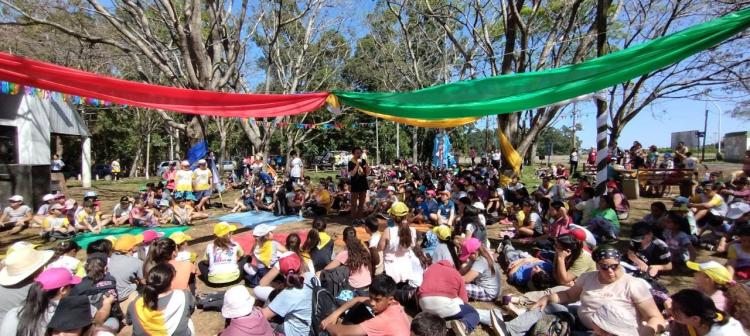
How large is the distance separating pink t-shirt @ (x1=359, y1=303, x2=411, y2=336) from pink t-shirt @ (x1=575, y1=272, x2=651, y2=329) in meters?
1.45

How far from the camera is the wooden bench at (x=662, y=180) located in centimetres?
975

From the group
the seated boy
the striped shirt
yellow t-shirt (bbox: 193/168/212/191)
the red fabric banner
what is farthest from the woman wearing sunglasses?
yellow t-shirt (bbox: 193/168/212/191)

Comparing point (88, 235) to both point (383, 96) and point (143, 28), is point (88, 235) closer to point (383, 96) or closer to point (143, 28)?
point (143, 28)

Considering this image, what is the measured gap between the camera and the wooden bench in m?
9.75

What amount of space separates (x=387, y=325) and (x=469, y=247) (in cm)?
176

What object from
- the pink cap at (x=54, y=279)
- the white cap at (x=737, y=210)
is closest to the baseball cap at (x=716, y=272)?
the white cap at (x=737, y=210)

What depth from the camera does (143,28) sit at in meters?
9.55

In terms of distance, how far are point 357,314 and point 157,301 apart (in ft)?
4.74

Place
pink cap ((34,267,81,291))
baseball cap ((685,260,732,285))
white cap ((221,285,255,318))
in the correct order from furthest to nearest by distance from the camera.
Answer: white cap ((221,285,255,318)) → baseball cap ((685,260,732,285)) → pink cap ((34,267,81,291))

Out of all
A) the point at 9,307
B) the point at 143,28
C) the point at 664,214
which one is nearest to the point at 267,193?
the point at 143,28

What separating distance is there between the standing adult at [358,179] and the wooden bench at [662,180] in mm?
7581

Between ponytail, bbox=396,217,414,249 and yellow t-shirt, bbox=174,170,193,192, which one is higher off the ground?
yellow t-shirt, bbox=174,170,193,192

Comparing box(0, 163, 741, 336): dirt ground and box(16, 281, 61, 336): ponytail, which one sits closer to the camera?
box(16, 281, 61, 336): ponytail

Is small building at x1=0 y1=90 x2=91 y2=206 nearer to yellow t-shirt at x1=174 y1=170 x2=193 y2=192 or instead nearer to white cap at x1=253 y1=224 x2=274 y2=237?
yellow t-shirt at x1=174 y1=170 x2=193 y2=192
